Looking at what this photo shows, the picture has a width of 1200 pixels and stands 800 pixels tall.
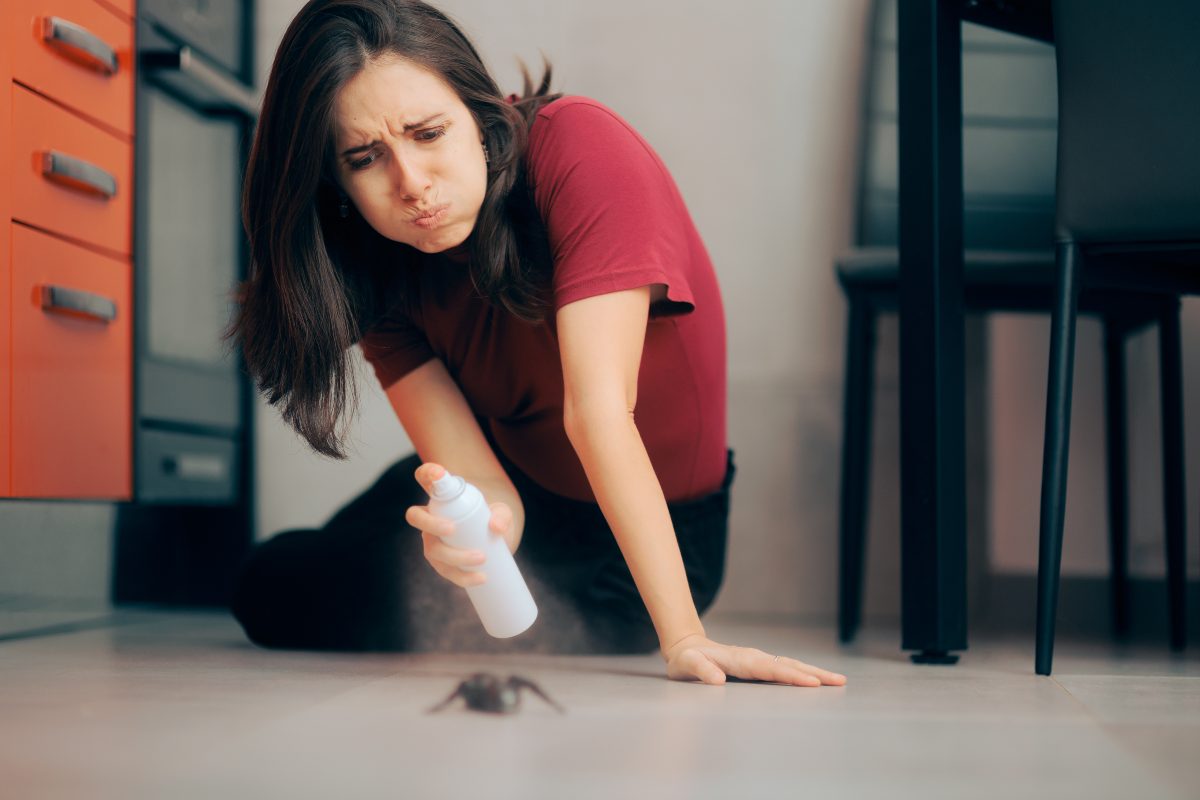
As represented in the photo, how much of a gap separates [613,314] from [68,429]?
940mm

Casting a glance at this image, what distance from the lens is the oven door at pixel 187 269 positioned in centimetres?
180

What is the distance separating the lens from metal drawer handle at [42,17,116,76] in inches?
60.1

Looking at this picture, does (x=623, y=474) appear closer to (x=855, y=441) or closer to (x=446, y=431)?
(x=446, y=431)

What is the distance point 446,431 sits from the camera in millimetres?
1306

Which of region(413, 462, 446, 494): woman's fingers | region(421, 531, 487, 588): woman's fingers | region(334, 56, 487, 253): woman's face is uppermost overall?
region(334, 56, 487, 253): woman's face

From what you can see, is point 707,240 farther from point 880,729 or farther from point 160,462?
point 880,729

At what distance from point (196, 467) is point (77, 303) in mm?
450

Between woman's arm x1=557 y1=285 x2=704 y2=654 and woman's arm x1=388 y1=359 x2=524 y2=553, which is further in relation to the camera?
woman's arm x1=388 y1=359 x2=524 y2=553

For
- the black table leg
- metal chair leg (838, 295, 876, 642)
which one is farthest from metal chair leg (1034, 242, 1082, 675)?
metal chair leg (838, 295, 876, 642)

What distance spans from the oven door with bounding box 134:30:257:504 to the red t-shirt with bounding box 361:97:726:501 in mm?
656

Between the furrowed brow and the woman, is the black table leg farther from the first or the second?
the furrowed brow

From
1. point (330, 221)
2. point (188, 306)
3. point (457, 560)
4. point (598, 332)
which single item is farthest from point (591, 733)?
point (188, 306)

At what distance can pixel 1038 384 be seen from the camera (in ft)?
6.43

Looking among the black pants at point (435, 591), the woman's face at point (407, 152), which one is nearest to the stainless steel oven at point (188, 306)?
the black pants at point (435, 591)
